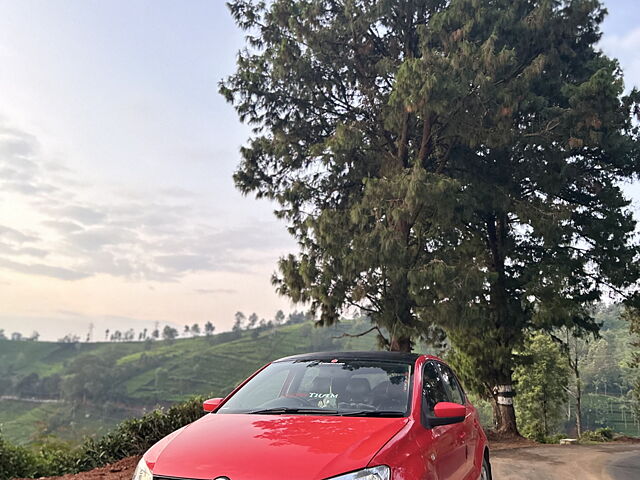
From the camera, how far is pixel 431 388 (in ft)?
14.7

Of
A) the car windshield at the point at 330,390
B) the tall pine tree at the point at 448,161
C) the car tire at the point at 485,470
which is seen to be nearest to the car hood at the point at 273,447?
the car windshield at the point at 330,390

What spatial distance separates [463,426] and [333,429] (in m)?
1.98

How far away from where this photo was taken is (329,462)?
2.94m

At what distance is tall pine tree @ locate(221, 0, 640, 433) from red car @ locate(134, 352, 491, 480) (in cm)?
846

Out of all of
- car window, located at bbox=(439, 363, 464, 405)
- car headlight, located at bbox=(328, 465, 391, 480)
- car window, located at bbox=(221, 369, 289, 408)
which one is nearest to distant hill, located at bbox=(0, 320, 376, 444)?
car window, located at bbox=(439, 363, 464, 405)

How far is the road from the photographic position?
9.45m

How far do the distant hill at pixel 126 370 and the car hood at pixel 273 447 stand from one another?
102201 millimetres

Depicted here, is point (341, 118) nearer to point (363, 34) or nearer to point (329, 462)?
point (363, 34)

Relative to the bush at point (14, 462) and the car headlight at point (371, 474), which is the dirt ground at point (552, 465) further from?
the car headlight at point (371, 474)

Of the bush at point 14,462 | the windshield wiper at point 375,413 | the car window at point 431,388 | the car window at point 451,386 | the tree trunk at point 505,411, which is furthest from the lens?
the tree trunk at point 505,411

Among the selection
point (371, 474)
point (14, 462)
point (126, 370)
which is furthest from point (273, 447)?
point (126, 370)

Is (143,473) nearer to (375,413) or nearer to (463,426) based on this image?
(375,413)

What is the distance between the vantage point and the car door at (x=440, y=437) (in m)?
3.83

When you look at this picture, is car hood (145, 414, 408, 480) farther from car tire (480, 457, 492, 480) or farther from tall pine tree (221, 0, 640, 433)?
tall pine tree (221, 0, 640, 433)
